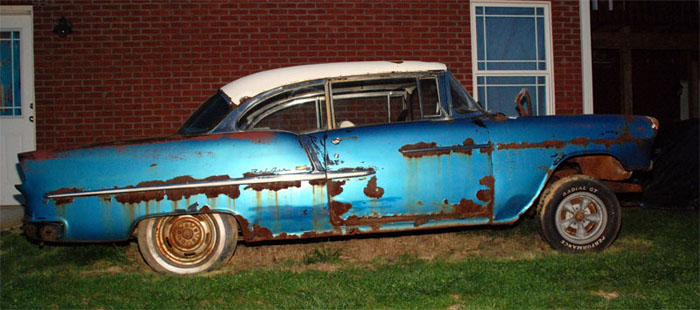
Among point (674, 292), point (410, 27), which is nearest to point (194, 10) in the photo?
point (410, 27)

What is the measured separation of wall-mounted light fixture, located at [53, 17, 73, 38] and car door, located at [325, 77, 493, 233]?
4.08 metres

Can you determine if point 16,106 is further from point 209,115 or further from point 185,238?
point 185,238

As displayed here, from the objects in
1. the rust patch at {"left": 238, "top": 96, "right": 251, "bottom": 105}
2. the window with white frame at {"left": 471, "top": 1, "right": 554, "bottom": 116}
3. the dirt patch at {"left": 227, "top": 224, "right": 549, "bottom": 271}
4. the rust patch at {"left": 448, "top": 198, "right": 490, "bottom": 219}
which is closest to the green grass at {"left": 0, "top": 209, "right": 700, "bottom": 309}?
the dirt patch at {"left": 227, "top": 224, "right": 549, "bottom": 271}

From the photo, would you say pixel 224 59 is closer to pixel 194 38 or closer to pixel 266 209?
pixel 194 38

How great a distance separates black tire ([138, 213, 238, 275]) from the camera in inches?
161

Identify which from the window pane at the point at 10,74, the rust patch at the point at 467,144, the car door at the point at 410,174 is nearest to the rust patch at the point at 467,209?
the car door at the point at 410,174

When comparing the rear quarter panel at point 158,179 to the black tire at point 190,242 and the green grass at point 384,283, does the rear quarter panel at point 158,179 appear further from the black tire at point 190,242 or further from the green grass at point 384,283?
the green grass at point 384,283

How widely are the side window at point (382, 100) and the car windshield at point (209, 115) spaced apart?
864 mm

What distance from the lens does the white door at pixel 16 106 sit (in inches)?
261

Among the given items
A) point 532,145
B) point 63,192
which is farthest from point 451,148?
point 63,192

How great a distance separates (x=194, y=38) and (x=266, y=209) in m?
3.50

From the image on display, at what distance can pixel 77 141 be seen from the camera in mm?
6559

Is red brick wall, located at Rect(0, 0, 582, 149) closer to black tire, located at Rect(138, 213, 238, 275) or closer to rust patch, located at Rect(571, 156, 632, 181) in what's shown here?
black tire, located at Rect(138, 213, 238, 275)

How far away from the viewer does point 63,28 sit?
644 cm
